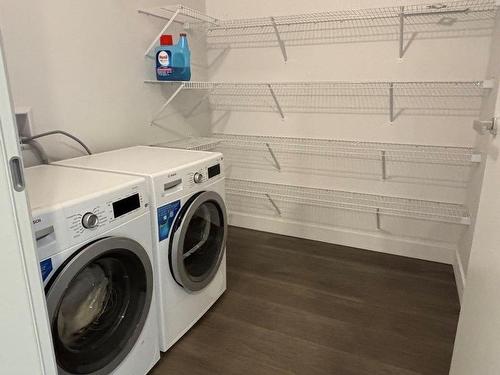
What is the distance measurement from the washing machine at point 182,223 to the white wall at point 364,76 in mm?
1021

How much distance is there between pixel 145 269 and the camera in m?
1.41

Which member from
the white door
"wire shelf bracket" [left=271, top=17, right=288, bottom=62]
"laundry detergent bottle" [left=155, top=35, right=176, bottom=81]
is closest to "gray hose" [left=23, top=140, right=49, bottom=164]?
"laundry detergent bottle" [left=155, top=35, right=176, bottom=81]

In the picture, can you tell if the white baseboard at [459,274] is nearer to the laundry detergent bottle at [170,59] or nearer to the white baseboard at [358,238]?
the white baseboard at [358,238]

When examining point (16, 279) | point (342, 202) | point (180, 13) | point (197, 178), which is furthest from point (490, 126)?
point (180, 13)

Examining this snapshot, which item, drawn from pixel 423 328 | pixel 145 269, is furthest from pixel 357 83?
pixel 145 269

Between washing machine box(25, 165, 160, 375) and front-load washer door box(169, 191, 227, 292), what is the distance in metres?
0.16

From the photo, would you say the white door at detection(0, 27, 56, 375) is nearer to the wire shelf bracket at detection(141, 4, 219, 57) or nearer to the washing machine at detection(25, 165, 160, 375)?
the washing machine at detection(25, 165, 160, 375)

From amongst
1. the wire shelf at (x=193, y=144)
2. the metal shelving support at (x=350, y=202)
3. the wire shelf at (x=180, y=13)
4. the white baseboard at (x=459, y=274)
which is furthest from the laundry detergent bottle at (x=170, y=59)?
the white baseboard at (x=459, y=274)

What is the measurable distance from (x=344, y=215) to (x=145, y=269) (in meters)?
1.71

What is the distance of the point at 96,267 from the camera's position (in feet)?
4.28

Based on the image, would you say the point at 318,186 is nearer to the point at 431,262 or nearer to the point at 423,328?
the point at 431,262

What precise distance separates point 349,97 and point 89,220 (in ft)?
6.27

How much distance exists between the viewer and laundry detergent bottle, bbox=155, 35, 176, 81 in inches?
86.7

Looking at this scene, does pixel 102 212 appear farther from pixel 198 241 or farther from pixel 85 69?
pixel 85 69
